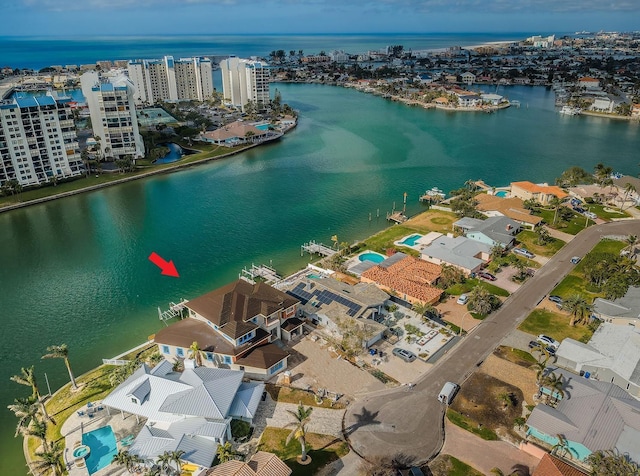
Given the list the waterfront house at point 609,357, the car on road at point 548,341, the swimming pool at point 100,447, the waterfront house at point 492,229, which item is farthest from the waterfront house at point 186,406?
the waterfront house at point 492,229

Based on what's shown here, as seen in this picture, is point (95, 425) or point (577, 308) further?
point (577, 308)

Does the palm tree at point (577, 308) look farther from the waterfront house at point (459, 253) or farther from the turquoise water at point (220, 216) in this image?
the turquoise water at point (220, 216)

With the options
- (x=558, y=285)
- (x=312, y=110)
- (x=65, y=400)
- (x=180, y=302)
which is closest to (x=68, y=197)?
(x=180, y=302)

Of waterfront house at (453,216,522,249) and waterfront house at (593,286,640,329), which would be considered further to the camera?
waterfront house at (453,216,522,249)

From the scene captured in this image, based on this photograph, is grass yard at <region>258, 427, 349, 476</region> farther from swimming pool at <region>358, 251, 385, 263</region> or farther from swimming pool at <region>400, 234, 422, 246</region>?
swimming pool at <region>400, 234, 422, 246</region>

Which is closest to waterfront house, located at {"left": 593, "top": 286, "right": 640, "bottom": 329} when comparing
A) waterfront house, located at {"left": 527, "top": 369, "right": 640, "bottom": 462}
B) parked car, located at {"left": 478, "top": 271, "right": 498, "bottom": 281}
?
parked car, located at {"left": 478, "top": 271, "right": 498, "bottom": 281}

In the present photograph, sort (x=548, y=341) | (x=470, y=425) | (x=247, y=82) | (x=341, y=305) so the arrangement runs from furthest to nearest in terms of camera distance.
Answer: (x=247, y=82), (x=341, y=305), (x=548, y=341), (x=470, y=425)

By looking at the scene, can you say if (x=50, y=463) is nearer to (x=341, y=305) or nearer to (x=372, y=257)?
(x=341, y=305)

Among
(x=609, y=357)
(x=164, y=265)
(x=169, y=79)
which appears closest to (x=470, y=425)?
(x=609, y=357)
